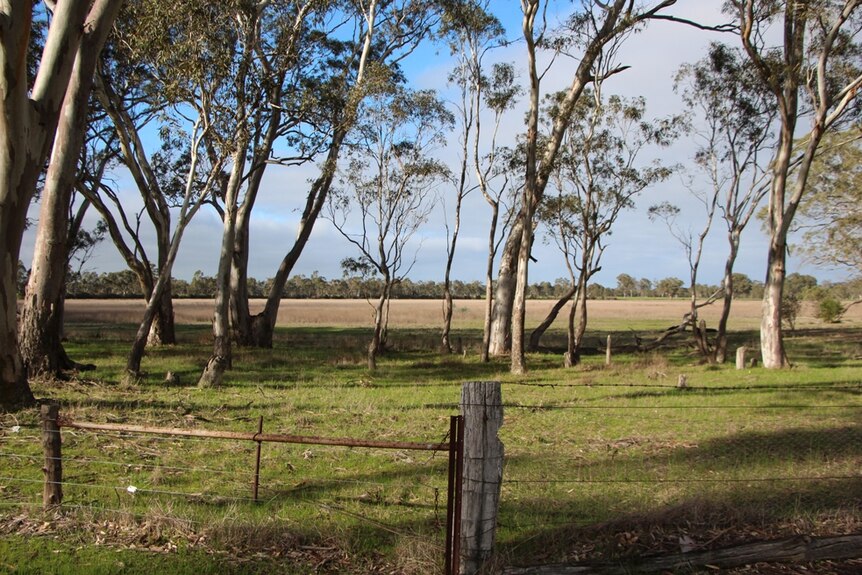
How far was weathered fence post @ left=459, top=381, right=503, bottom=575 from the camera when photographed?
4.08m

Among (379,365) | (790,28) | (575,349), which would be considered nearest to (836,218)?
(790,28)

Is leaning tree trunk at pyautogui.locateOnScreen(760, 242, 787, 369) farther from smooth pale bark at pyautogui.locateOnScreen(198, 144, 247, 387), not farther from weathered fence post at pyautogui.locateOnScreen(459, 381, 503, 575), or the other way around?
A: weathered fence post at pyautogui.locateOnScreen(459, 381, 503, 575)

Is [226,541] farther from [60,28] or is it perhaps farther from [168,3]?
[168,3]

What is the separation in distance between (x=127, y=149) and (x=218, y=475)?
14923 mm

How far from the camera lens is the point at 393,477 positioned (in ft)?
23.6

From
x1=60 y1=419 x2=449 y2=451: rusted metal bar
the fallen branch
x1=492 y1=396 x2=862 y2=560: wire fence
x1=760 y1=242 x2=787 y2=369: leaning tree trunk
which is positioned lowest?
x1=492 y1=396 x2=862 y2=560: wire fence

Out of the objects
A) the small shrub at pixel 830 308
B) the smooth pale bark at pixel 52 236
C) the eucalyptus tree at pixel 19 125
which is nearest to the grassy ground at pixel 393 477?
the smooth pale bark at pixel 52 236

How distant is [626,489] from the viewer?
22.0 feet

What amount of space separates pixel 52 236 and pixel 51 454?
9.52 m

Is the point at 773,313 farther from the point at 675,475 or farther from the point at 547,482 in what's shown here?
the point at 547,482

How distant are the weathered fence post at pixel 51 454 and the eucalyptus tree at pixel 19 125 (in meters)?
5.50

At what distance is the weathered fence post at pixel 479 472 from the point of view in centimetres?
408

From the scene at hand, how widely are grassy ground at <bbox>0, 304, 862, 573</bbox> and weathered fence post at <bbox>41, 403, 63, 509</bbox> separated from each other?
0.16m

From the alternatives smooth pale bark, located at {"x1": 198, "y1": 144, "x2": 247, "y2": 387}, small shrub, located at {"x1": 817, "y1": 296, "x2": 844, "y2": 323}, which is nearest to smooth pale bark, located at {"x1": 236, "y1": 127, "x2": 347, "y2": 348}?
smooth pale bark, located at {"x1": 198, "y1": 144, "x2": 247, "y2": 387}
